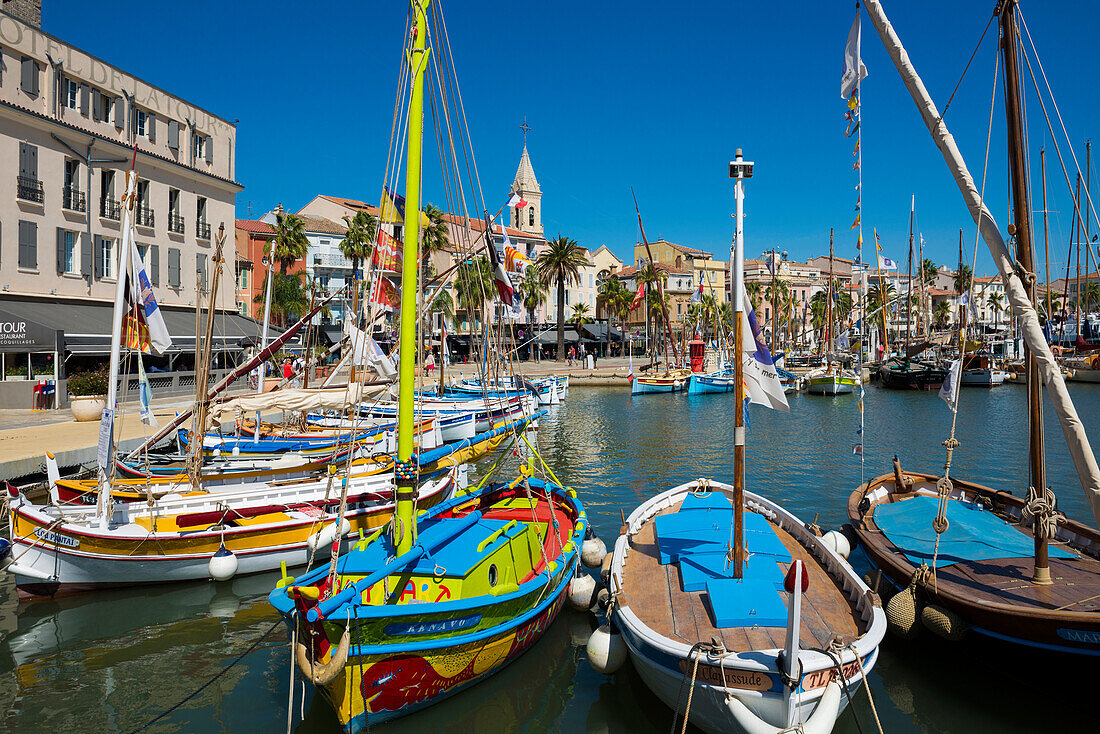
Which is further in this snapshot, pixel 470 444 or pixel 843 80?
pixel 470 444

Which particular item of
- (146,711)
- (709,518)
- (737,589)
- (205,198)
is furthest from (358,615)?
(205,198)

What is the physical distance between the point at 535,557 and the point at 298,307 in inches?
2574

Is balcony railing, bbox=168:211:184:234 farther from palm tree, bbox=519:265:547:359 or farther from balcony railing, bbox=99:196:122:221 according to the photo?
palm tree, bbox=519:265:547:359

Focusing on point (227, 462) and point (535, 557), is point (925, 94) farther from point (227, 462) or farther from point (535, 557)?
point (227, 462)

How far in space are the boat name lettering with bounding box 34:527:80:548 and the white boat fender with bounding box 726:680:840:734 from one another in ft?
47.0

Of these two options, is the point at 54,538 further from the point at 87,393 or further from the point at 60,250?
the point at 60,250

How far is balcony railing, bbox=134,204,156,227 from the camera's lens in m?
40.0

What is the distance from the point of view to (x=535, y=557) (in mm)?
12219

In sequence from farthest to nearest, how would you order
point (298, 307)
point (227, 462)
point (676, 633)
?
point (298, 307) → point (227, 462) → point (676, 633)

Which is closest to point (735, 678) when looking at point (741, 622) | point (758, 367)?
point (741, 622)

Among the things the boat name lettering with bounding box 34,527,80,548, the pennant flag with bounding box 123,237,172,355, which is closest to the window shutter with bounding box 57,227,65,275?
the pennant flag with bounding box 123,237,172,355

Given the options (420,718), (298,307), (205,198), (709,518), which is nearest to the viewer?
(420,718)

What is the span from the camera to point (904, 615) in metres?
11.1

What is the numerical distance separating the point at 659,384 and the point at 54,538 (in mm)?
50977
